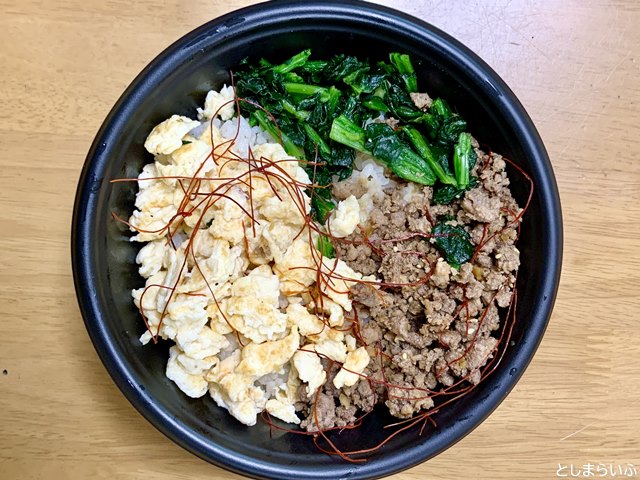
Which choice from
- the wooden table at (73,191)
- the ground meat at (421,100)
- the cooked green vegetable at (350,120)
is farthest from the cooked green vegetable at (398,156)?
the wooden table at (73,191)

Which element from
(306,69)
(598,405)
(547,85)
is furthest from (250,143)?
(598,405)

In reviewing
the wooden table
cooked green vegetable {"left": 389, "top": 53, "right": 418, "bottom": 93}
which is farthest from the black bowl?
the wooden table

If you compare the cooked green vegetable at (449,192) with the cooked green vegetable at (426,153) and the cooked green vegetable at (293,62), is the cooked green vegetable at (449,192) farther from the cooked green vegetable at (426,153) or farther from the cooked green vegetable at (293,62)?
the cooked green vegetable at (293,62)

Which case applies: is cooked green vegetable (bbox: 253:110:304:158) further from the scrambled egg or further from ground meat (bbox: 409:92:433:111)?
ground meat (bbox: 409:92:433:111)

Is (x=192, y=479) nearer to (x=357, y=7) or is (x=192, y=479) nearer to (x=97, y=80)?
(x=97, y=80)

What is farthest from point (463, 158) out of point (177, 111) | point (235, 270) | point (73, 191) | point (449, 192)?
point (73, 191)
